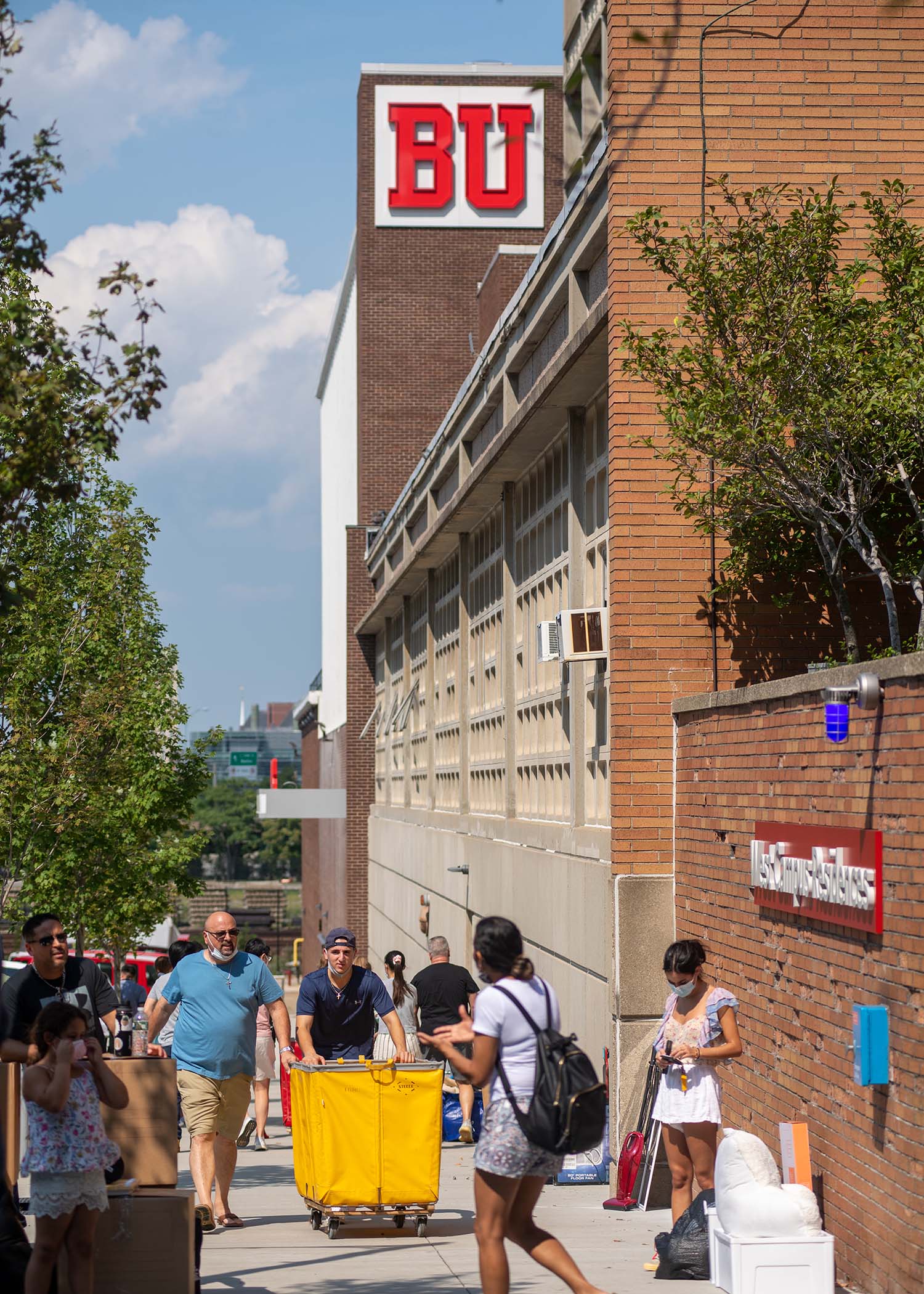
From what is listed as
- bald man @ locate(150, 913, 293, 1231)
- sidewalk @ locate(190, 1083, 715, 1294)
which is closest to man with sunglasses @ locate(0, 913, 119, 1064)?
sidewalk @ locate(190, 1083, 715, 1294)

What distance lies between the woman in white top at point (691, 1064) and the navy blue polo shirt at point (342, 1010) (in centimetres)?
200

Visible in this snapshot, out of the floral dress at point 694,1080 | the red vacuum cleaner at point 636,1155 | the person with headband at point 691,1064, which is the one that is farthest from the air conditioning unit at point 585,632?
the floral dress at point 694,1080

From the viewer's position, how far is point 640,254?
12.0 metres

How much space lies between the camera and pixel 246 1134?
48.5 feet

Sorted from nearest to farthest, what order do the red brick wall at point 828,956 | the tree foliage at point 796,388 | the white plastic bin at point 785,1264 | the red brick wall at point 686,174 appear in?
the red brick wall at point 828,956
the white plastic bin at point 785,1264
the tree foliage at point 796,388
the red brick wall at point 686,174

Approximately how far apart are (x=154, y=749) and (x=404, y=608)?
689 cm

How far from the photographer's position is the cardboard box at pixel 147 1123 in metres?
7.40

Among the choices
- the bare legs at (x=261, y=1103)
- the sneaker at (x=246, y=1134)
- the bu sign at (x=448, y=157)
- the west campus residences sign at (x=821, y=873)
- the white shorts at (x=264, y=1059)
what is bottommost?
the sneaker at (x=246, y=1134)

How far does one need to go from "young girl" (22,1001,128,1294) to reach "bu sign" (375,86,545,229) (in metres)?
37.1

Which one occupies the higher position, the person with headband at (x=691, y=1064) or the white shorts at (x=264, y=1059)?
the person with headband at (x=691, y=1064)

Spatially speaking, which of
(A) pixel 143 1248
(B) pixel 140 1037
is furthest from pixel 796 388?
(B) pixel 140 1037

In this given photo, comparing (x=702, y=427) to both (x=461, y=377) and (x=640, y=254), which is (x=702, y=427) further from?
(x=461, y=377)

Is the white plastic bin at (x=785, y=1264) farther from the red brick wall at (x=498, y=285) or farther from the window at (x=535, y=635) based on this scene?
the red brick wall at (x=498, y=285)

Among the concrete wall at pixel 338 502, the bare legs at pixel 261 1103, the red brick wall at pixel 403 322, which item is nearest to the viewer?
the bare legs at pixel 261 1103
